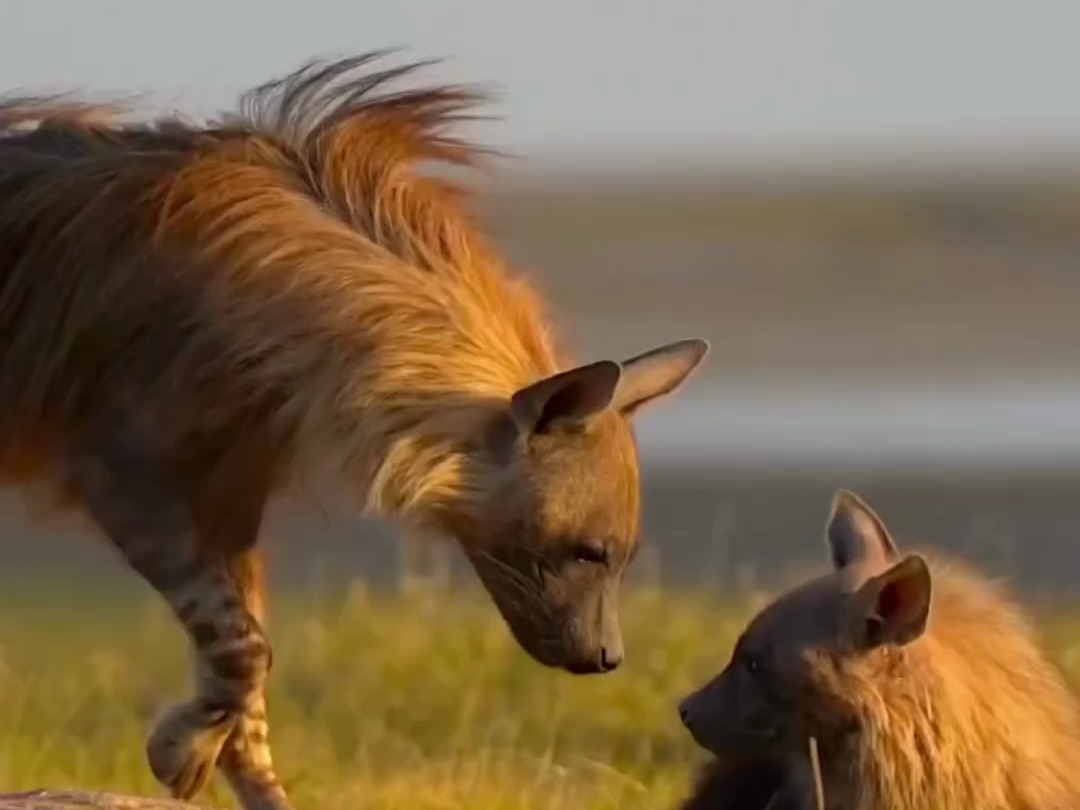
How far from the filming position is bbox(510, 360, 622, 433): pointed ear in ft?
27.6

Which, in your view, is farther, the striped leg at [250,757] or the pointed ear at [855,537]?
the striped leg at [250,757]

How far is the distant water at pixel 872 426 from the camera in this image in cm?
1986

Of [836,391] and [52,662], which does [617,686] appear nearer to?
[52,662]

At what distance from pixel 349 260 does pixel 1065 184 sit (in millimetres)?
43839

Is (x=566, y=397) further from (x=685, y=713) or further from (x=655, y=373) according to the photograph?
(x=685, y=713)

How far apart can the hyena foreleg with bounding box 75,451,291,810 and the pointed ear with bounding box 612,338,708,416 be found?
2.88 ft

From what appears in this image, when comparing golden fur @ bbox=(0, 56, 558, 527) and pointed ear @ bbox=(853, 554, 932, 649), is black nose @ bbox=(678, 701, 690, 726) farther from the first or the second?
golden fur @ bbox=(0, 56, 558, 527)

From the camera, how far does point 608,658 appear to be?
8.67 metres

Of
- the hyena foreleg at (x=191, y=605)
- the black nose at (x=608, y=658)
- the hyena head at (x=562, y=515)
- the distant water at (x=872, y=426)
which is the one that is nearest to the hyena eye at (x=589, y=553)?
the hyena head at (x=562, y=515)

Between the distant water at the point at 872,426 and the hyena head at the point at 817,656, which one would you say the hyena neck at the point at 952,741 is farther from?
the distant water at the point at 872,426

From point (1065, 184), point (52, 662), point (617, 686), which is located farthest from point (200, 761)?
point (1065, 184)

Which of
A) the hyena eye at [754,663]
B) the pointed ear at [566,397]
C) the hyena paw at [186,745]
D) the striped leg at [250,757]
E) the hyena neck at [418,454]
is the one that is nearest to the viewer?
the hyena eye at [754,663]

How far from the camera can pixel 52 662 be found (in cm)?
1240

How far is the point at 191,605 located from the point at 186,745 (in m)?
0.32
